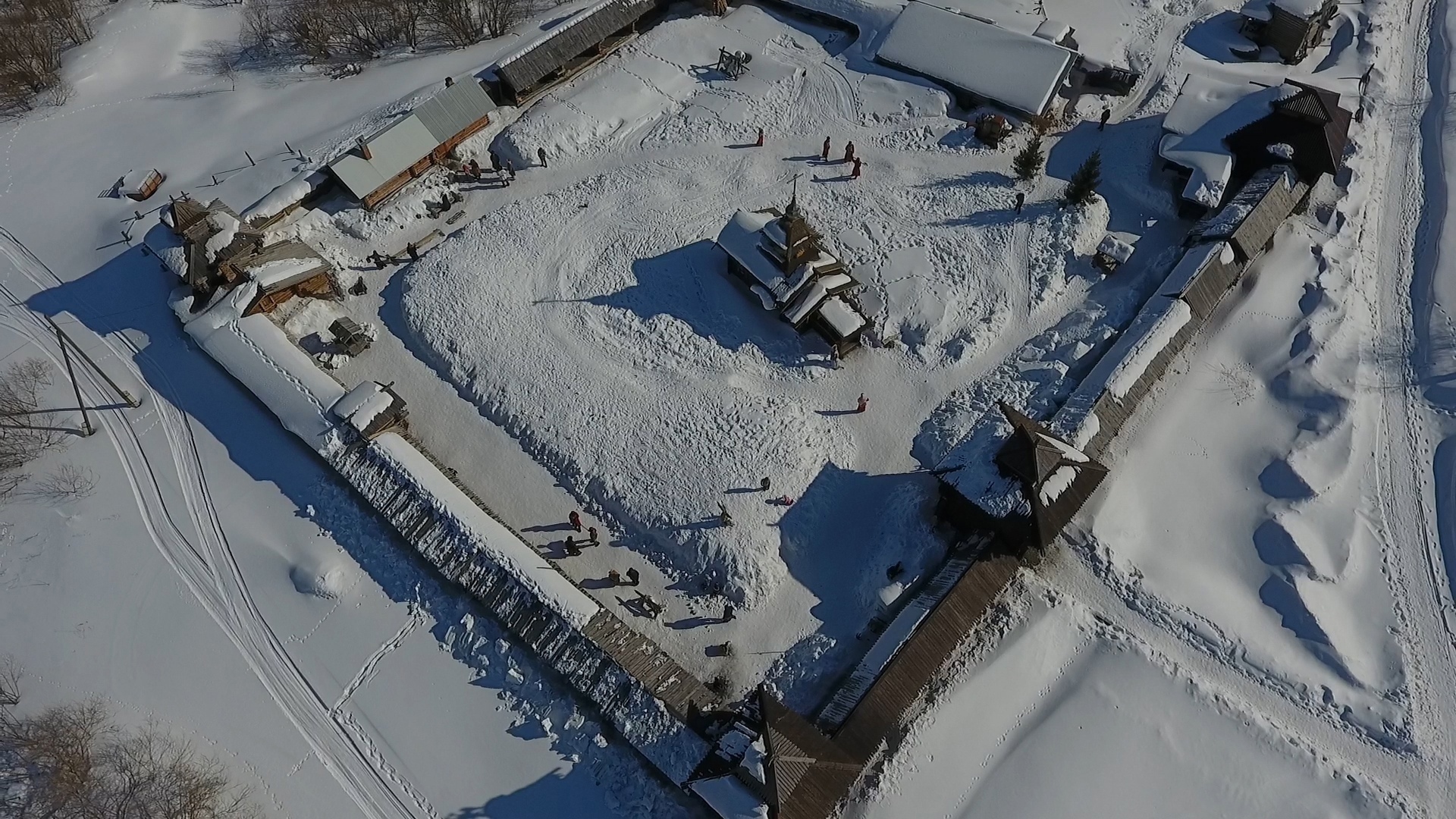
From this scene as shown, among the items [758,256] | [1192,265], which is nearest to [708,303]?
[758,256]

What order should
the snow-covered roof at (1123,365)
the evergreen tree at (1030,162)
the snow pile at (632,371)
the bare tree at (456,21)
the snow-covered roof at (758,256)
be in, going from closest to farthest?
the snow-covered roof at (1123,365) < the snow pile at (632,371) < the snow-covered roof at (758,256) < the evergreen tree at (1030,162) < the bare tree at (456,21)

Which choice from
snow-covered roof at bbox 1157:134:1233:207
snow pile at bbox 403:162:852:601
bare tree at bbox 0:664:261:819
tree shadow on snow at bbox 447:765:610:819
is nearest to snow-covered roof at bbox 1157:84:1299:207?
snow-covered roof at bbox 1157:134:1233:207

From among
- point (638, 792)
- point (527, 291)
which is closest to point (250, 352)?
point (527, 291)

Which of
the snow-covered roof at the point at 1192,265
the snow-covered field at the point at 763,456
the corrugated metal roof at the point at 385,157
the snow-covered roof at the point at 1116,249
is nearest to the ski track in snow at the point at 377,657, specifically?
the snow-covered field at the point at 763,456

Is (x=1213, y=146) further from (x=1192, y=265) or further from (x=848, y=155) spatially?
(x=848, y=155)

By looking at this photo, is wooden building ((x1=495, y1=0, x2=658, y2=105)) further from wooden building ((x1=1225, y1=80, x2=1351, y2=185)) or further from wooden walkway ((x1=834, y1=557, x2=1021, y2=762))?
wooden walkway ((x1=834, y1=557, x2=1021, y2=762))

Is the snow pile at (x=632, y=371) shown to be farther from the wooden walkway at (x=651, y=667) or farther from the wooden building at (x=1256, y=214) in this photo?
the wooden building at (x=1256, y=214)
